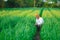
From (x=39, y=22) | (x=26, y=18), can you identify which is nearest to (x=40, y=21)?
(x=39, y=22)

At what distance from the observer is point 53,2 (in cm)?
247

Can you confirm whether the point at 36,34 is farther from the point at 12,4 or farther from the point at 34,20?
the point at 12,4

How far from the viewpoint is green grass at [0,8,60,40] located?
2.35 metres

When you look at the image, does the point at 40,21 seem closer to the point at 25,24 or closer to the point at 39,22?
the point at 39,22

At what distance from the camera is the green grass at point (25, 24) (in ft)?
7.71

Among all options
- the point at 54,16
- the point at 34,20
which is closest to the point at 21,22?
the point at 34,20

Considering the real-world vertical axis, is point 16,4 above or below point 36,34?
above

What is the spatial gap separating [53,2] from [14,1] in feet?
1.27

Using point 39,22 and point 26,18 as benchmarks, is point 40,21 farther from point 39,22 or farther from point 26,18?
point 26,18

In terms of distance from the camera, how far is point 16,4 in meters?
2.50

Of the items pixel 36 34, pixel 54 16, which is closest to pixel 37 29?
pixel 36 34

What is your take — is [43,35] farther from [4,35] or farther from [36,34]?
[4,35]

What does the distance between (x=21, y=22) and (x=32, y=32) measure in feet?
0.49

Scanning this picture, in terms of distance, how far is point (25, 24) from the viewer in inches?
95.2
